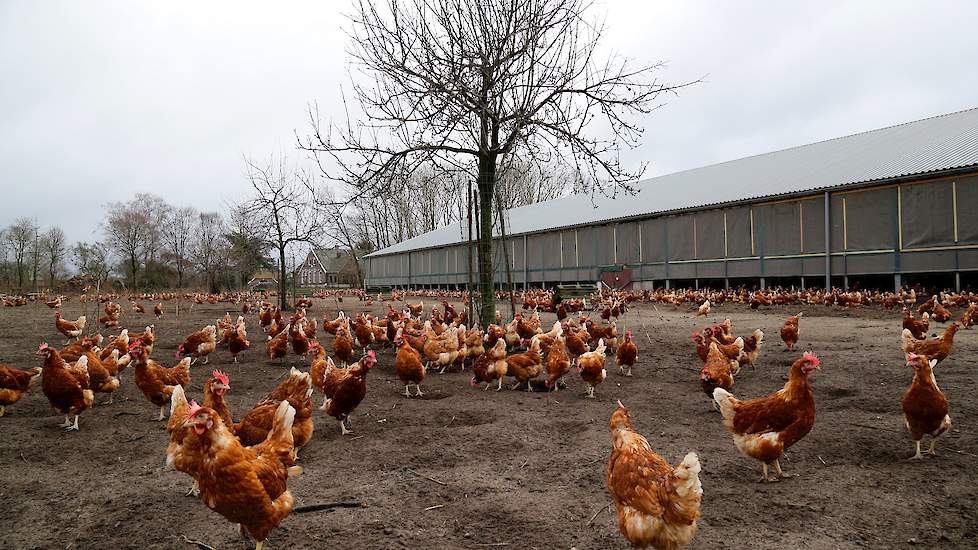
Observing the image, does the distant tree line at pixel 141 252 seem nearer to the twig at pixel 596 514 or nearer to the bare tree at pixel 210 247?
the bare tree at pixel 210 247

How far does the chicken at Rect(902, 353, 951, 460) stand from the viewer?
447cm

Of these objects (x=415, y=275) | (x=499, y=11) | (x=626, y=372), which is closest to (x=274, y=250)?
(x=499, y=11)

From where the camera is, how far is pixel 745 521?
3.68 metres

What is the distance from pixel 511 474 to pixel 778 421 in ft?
7.53

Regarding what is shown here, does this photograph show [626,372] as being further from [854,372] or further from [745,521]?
[745,521]

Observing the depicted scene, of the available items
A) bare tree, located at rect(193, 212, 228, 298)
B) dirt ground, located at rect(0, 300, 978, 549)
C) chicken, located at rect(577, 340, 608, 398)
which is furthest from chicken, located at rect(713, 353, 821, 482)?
bare tree, located at rect(193, 212, 228, 298)

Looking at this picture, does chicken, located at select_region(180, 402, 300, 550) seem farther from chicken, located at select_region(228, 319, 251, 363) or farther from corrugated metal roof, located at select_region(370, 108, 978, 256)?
corrugated metal roof, located at select_region(370, 108, 978, 256)

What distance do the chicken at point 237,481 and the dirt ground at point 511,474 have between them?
12.9 inches

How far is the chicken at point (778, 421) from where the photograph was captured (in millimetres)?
4328

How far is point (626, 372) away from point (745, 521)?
209 inches

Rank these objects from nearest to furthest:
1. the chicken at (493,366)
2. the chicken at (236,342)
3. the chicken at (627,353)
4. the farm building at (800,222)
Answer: the chicken at (493,366) → the chicken at (627,353) → the chicken at (236,342) → the farm building at (800,222)

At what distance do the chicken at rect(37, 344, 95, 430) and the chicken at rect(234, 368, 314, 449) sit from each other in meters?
2.62

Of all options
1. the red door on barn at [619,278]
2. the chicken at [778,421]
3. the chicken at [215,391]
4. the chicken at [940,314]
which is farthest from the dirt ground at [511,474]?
the red door on barn at [619,278]

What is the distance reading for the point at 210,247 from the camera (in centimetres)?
4653
